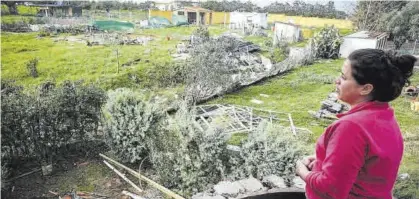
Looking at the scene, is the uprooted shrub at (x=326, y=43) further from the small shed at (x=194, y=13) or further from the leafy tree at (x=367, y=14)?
the leafy tree at (x=367, y=14)

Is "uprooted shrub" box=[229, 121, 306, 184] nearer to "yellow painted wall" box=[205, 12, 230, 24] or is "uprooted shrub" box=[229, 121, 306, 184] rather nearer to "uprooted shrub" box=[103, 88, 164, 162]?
"uprooted shrub" box=[103, 88, 164, 162]

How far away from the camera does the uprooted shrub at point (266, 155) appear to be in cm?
356

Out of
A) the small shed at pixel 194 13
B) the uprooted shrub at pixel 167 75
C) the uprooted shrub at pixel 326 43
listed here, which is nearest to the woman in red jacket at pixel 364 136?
the uprooted shrub at pixel 167 75

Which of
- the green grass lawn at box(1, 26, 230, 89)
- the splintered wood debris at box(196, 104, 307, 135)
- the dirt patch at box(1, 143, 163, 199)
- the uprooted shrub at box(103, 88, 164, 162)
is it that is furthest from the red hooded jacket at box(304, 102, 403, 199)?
the green grass lawn at box(1, 26, 230, 89)

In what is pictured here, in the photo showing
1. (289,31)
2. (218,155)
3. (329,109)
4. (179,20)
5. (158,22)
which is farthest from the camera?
(289,31)

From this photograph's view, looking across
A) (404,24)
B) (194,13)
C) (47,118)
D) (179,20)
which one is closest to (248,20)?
(194,13)

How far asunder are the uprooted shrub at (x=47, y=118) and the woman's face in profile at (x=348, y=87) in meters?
4.10

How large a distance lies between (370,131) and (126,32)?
13.7m

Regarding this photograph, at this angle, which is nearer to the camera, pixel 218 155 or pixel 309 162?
pixel 309 162

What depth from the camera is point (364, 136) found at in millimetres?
923

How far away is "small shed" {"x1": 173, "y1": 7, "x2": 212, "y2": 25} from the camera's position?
1171 centimetres

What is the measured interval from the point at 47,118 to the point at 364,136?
4.34m

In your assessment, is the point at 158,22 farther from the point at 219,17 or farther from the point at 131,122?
the point at 131,122

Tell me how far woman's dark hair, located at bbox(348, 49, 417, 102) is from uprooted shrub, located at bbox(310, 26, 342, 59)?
12764mm
